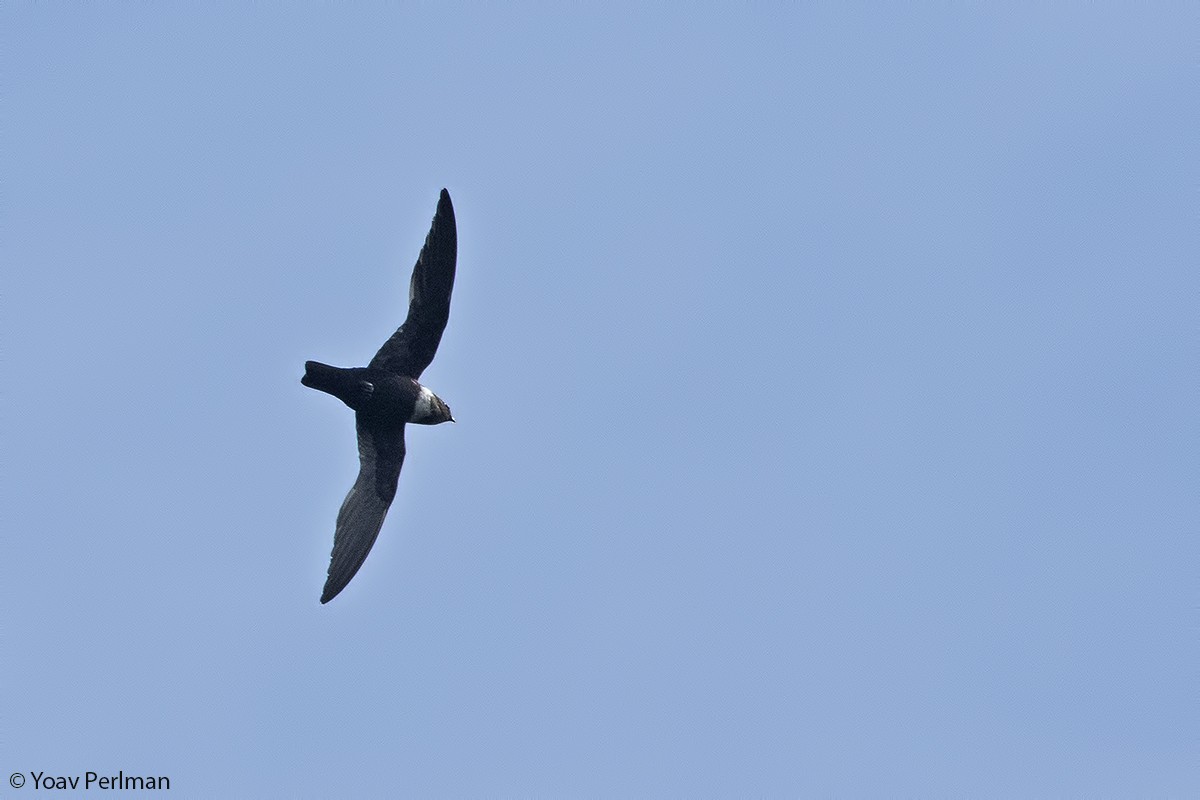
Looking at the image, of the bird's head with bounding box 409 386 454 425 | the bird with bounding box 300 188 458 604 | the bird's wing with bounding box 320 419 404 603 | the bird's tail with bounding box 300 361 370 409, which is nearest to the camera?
the bird's tail with bounding box 300 361 370 409

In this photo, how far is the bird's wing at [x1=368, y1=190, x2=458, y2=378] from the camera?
53.1 feet

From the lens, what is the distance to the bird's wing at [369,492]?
1653 cm

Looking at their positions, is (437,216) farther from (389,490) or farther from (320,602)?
(320,602)

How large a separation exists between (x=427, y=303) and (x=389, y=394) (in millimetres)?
1170

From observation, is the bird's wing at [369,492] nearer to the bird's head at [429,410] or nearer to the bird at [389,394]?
the bird at [389,394]

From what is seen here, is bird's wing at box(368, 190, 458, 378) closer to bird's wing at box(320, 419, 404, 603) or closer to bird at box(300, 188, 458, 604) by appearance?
bird at box(300, 188, 458, 604)

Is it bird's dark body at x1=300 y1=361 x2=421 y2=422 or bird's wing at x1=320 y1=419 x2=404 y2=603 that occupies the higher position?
bird's dark body at x1=300 y1=361 x2=421 y2=422

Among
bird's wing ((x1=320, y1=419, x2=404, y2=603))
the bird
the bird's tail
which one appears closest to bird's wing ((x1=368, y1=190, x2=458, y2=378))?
the bird

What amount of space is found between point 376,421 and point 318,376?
4.32 feet

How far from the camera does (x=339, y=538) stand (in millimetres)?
16531

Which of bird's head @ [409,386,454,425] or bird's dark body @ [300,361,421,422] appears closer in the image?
bird's dark body @ [300,361,421,422]

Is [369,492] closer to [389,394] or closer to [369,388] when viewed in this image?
[389,394]

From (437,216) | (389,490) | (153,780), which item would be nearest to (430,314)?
(437,216)

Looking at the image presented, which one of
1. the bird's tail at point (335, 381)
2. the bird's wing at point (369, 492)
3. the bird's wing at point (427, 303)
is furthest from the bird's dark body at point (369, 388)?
the bird's wing at point (369, 492)
